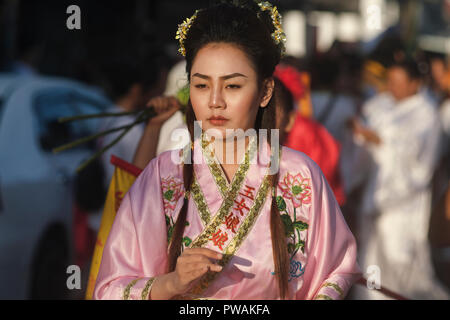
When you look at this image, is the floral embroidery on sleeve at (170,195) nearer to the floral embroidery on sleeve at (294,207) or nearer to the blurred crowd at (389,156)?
the floral embroidery on sleeve at (294,207)

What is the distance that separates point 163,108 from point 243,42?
3.05 feet

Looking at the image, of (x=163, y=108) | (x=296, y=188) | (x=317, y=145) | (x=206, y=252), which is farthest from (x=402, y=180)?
(x=206, y=252)

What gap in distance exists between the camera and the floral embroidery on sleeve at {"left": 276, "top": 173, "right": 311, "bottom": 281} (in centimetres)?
252

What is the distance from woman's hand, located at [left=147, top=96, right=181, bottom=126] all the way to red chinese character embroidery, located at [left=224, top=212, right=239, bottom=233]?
37.0 inches

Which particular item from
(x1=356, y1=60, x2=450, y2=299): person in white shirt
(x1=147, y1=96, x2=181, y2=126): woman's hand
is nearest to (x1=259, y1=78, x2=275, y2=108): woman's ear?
(x1=147, y1=96, x2=181, y2=126): woman's hand

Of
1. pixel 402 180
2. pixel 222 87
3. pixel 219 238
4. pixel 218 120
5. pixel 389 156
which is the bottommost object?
pixel 402 180

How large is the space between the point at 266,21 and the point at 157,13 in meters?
9.22

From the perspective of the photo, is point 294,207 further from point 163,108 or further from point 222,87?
point 163,108

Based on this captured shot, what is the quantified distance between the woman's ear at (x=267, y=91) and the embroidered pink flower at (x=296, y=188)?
0.25 m

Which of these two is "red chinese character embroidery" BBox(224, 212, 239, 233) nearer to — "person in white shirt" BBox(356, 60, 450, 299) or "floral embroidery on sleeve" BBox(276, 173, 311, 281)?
"floral embroidery on sleeve" BBox(276, 173, 311, 281)

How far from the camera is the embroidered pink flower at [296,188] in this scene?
2555 millimetres

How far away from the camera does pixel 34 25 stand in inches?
502

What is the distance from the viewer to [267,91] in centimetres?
260
